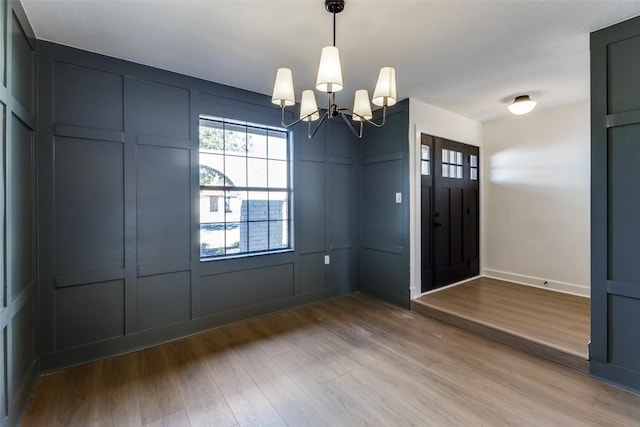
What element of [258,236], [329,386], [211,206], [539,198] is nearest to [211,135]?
[211,206]

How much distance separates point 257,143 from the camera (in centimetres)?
332

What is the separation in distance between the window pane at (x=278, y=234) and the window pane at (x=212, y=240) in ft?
1.88

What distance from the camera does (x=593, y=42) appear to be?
210cm

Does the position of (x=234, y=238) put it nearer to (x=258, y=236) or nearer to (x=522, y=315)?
(x=258, y=236)

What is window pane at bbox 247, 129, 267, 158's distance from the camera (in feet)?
10.7

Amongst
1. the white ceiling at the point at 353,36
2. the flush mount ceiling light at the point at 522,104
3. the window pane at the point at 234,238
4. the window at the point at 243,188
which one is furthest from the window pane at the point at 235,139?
the flush mount ceiling light at the point at 522,104

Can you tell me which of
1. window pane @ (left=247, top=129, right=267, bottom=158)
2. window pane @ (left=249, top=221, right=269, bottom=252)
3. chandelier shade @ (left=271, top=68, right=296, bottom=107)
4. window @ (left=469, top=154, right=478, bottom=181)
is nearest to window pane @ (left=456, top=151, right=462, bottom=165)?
window @ (left=469, top=154, right=478, bottom=181)

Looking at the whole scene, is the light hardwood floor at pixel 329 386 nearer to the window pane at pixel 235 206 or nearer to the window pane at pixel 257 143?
the window pane at pixel 235 206

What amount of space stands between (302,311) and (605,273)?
2.75 m

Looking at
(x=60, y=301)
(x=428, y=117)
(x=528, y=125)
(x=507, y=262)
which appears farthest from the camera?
(x=507, y=262)

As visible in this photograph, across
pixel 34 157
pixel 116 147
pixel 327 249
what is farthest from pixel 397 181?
pixel 34 157

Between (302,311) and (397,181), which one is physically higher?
(397,181)

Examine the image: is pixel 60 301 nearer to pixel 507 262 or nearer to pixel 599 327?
pixel 599 327

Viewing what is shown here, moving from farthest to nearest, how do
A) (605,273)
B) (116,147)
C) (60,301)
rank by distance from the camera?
1. (116,147)
2. (60,301)
3. (605,273)
